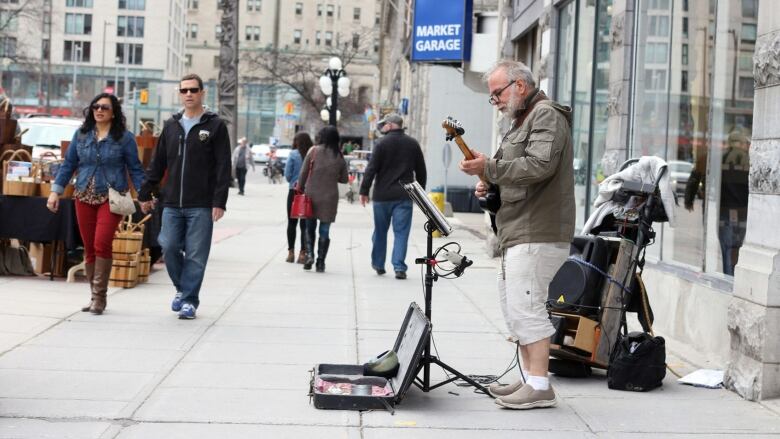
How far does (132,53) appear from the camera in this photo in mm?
120188

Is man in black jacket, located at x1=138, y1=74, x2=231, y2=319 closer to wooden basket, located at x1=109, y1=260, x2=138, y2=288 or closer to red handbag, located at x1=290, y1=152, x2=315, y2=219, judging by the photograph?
wooden basket, located at x1=109, y1=260, x2=138, y2=288

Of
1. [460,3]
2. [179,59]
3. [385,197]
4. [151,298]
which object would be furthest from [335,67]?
[179,59]

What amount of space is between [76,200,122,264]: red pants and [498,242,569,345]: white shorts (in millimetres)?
4411

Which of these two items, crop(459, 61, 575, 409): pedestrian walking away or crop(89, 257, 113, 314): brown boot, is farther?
crop(89, 257, 113, 314): brown boot

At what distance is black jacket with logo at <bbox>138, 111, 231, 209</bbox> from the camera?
964 centimetres

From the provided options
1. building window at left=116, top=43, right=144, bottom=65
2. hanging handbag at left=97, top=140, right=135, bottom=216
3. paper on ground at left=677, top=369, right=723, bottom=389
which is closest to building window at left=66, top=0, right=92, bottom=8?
building window at left=116, top=43, right=144, bottom=65

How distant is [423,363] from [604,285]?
1.64 metres

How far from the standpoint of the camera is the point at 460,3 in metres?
22.4

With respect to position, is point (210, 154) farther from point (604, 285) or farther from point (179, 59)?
point (179, 59)

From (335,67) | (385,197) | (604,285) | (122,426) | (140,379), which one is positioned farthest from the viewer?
(335,67)

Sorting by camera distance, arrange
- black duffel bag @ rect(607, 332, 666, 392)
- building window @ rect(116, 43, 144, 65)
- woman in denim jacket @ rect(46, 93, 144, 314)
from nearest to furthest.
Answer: black duffel bag @ rect(607, 332, 666, 392) < woman in denim jacket @ rect(46, 93, 144, 314) < building window @ rect(116, 43, 144, 65)

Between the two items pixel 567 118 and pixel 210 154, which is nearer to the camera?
pixel 567 118

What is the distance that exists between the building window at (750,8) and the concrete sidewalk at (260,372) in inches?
104

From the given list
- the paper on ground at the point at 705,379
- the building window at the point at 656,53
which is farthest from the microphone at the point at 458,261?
the building window at the point at 656,53
